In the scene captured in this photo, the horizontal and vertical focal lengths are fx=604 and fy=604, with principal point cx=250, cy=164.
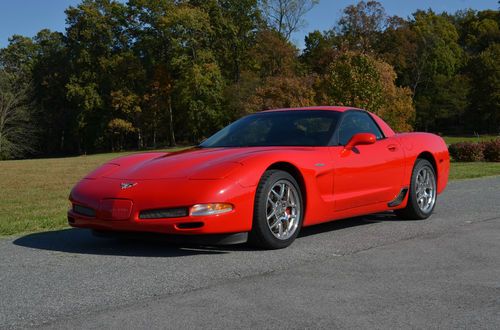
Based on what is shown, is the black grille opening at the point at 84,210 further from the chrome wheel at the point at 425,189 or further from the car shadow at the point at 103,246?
the chrome wheel at the point at 425,189

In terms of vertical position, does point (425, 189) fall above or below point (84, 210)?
below

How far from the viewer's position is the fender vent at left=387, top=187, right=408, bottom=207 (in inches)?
263

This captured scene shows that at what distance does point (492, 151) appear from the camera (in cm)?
2256

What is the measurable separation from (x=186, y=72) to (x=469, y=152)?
43386 mm

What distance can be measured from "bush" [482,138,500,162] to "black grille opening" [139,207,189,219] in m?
20.0

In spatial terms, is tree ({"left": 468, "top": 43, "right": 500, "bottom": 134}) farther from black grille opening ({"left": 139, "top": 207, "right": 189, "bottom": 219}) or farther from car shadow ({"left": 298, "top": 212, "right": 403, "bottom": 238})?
black grille opening ({"left": 139, "top": 207, "right": 189, "bottom": 219})

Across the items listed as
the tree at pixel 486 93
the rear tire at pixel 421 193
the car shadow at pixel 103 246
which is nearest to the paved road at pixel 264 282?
the car shadow at pixel 103 246

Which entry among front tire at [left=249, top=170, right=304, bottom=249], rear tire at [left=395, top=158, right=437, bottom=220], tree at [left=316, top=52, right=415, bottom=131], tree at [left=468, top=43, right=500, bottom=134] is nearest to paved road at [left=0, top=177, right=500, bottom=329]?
front tire at [left=249, top=170, right=304, bottom=249]

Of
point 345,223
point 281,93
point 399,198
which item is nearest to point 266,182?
point 345,223

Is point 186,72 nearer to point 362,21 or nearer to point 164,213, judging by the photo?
point 362,21

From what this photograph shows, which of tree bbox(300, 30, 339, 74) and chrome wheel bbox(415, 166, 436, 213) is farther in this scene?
tree bbox(300, 30, 339, 74)

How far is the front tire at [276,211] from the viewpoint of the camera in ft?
16.7

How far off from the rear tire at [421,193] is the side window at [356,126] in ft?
2.20

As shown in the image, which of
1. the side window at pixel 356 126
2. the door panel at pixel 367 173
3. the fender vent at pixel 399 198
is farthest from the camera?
the fender vent at pixel 399 198
